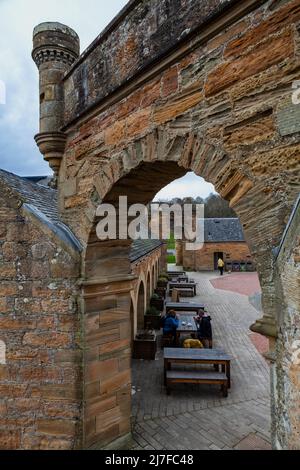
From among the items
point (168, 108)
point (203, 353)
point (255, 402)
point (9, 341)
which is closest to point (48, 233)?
point (9, 341)

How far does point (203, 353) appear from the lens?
6.82 meters

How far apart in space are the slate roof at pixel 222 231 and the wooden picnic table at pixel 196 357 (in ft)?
71.5

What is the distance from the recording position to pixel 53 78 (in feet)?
13.3

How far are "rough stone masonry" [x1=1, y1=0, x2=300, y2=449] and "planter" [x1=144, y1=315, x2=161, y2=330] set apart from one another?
20.4 feet

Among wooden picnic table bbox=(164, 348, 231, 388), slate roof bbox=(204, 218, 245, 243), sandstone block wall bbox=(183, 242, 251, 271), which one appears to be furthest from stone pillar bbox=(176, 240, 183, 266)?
wooden picnic table bbox=(164, 348, 231, 388)

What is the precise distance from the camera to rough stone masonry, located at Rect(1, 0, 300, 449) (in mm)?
1701

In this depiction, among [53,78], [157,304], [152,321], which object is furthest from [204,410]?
[157,304]

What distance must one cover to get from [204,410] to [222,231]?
81.4 feet

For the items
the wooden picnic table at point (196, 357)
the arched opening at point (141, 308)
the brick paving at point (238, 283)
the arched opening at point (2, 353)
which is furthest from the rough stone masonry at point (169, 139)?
the brick paving at point (238, 283)

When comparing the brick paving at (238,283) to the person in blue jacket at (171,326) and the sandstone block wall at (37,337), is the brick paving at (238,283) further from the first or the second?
the sandstone block wall at (37,337)

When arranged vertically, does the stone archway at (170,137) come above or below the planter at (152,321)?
above

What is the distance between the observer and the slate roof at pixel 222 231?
28.4m

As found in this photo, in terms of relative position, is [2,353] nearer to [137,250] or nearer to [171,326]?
[171,326]
